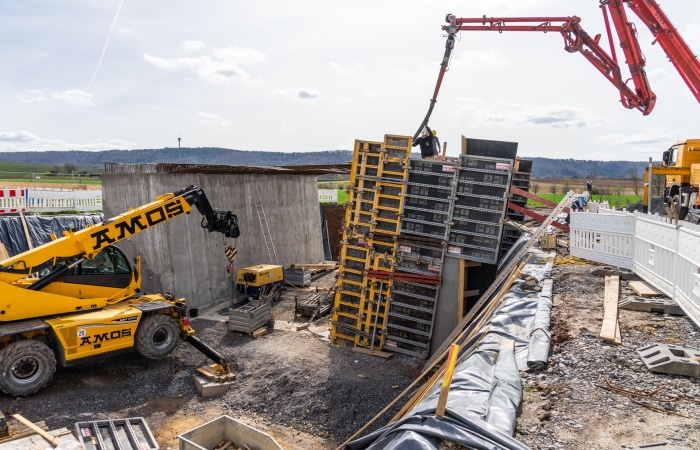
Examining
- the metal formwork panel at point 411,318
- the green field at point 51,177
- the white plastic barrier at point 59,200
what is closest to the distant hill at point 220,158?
the green field at point 51,177

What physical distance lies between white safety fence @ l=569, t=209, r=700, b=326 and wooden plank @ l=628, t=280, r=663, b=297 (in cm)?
9

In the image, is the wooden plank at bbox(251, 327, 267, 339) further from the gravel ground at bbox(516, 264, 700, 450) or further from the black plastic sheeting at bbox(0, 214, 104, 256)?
the gravel ground at bbox(516, 264, 700, 450)

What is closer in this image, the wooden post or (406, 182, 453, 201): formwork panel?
the wooden post

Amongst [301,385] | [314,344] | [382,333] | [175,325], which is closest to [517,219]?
[382,333]

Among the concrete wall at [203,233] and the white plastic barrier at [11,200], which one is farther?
the white plastic barrier at [11,200]

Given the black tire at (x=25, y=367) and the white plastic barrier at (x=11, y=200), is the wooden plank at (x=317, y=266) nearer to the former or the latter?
the white plastic barrier at (x=11, y=200)

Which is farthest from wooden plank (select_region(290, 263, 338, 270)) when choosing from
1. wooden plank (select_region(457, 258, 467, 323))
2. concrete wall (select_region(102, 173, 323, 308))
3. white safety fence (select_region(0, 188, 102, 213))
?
white safety fence (select_region(0, 188, 102, 213))

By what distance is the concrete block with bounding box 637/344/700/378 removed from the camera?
5.38 m

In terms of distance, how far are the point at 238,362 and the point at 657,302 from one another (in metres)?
8.46

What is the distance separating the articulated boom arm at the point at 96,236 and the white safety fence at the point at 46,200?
30.1ft

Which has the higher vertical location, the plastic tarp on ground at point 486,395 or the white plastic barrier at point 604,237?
the white plastic barrier at point 604,237

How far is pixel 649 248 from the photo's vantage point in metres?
8.93

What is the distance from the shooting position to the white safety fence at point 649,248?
696 centimetres

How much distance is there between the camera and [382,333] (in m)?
12.5
